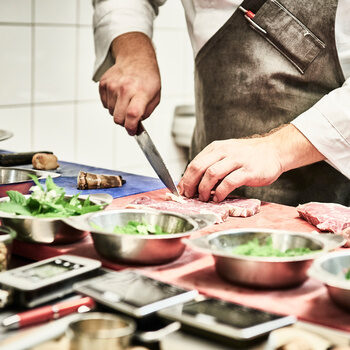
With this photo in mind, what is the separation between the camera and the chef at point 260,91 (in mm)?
1881

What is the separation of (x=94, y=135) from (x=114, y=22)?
4.61 ft

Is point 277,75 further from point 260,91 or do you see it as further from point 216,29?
point 216,29

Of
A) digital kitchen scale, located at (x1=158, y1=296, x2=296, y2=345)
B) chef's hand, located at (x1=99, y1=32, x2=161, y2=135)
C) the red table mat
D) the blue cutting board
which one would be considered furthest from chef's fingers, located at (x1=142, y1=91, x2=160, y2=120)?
digital kitchen scale, located at (x1=158, y1=296, x2=296, y2=345)

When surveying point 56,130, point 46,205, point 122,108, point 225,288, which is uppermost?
point 122,108

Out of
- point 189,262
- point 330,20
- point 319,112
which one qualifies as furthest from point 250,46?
point 189,262

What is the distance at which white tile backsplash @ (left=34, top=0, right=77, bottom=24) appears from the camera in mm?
3371

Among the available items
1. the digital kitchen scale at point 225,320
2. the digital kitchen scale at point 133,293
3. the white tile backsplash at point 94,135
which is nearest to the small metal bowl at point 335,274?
the digital kitchen scale at point 225,320

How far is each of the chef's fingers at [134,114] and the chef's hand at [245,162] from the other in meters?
0.28

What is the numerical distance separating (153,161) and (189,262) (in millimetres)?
715

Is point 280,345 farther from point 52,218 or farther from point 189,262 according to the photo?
point 52,218

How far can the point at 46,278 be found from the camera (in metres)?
1.12

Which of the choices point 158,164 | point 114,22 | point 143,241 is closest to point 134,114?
point 158,164

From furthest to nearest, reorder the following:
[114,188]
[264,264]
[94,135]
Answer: [94,135], [114,188], [264,264]

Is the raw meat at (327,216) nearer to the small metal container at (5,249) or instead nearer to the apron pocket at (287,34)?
the apron pocket at (287,34)
